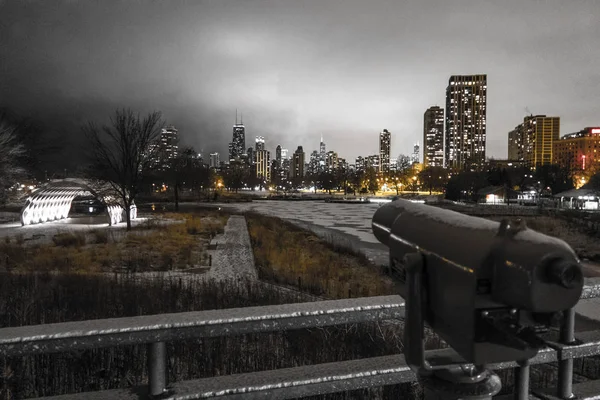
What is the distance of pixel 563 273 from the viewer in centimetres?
109

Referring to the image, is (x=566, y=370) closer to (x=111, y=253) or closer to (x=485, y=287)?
(x=485, y=287)

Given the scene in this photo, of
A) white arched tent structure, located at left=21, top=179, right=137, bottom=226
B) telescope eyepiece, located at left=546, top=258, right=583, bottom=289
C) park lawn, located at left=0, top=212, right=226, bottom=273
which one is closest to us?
telescope eyepiece, located at left=546, top=258, right=583, bottom=289

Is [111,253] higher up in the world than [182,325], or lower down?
lower down

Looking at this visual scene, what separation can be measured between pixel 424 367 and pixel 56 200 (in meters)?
37.2

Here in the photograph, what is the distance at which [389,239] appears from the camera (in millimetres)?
1795

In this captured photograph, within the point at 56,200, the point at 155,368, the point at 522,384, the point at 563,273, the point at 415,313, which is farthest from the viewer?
the point at 56,200

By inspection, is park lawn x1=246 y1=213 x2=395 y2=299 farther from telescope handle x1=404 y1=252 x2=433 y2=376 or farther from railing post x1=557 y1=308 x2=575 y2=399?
telescope handle x1=404 y1=252 x2=433 y2=376

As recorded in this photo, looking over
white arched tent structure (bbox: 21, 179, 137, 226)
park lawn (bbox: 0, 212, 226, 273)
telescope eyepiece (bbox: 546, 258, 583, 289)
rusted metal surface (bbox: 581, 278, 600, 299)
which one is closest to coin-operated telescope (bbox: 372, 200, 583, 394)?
telescope eyepiece (bbox: 546, 258, 583, 289)

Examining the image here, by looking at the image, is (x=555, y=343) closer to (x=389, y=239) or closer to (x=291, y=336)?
(x=389, y=239)

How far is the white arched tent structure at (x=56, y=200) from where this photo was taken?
2797 cm

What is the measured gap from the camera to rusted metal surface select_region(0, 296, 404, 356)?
5.37 feet

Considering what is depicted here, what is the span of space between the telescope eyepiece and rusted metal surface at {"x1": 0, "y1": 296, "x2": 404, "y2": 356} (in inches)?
38.2

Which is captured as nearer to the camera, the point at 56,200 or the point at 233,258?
the point at 233,258

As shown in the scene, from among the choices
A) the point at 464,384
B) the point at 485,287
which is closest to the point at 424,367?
the point at 464,384
